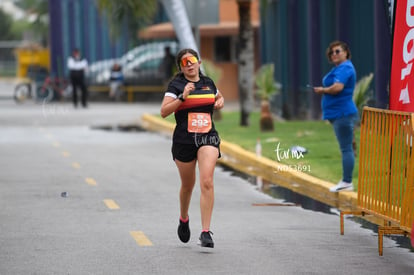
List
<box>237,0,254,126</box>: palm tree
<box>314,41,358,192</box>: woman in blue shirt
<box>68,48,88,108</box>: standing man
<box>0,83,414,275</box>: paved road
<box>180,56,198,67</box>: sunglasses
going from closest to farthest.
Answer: <box>0,83,414,275</box>: paved road < <box>180,56,198,67</box>: sunglasses < <box>314,41,358,192</box>: woman in blue shirt < <box>237,0,254,126</box>: palm tree < <box>68,48,88,108</box>: standing man

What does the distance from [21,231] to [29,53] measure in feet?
172

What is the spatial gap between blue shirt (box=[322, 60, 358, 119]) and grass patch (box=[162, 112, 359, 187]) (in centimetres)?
119

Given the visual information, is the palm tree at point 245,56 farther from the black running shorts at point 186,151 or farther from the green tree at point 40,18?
the green tree at point 40,18

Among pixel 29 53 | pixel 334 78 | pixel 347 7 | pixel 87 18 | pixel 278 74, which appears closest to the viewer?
pixel 334 78

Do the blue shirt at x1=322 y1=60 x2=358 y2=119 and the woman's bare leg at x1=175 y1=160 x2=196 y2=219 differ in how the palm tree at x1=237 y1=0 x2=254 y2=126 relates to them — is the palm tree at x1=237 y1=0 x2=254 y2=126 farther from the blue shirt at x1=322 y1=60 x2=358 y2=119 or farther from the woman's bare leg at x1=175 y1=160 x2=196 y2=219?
the woman's bare leg at x1=175 y1=160 x2=196 y2=219

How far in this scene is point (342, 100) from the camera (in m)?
14.5

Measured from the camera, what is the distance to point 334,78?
14414 millimetres

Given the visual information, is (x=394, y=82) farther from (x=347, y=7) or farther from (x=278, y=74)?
(x=278, y=74)

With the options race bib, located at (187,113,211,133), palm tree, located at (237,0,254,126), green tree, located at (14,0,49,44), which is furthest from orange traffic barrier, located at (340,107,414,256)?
green tree, located at (14,0,49,44)

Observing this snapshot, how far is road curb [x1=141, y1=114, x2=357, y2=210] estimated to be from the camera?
1439 cm

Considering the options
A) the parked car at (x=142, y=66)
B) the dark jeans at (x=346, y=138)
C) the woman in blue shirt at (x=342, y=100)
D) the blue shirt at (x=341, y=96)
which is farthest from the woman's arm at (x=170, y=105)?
the parked car at (x=142, y=66)

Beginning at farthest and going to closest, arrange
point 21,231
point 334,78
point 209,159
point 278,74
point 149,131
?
1. point 278,74
2. point 149,131
3. point 334,78
4. point 21,231
5. point 209,159

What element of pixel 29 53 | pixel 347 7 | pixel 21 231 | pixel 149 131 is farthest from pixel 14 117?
pixel 29 53

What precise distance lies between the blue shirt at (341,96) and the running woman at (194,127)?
12.6 feet
